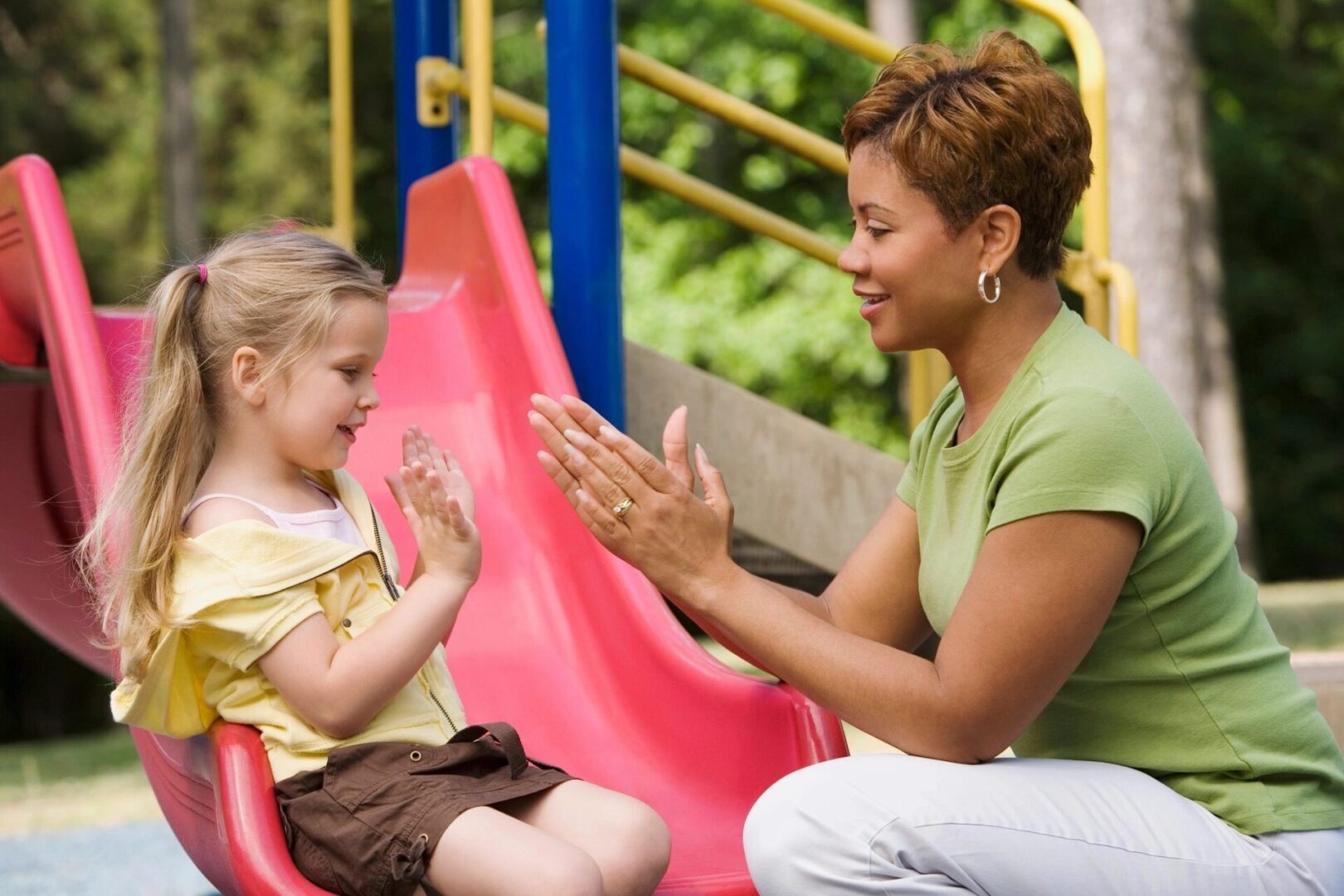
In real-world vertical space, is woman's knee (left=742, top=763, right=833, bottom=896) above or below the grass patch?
above

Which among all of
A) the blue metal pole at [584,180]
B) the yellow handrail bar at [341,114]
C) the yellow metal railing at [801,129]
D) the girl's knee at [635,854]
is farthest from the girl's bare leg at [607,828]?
the yellow handrail bar at [341,114]

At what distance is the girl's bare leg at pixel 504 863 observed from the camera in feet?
6.75

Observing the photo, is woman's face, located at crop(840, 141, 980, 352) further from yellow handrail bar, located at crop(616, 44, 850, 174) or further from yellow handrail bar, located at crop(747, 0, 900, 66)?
yellow handrail bar, located at crop(616, 44, 850, 174)

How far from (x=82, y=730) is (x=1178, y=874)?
16449 mm

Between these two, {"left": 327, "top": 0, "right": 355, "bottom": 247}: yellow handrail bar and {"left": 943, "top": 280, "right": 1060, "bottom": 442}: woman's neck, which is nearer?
{"left": 943, "top": 280, "right": 1060, "bottom": 442}: woman's neck

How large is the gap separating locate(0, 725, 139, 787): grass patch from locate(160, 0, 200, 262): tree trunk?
25.1 feet

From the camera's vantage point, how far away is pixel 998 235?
2.15 m

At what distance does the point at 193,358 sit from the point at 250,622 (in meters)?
0.42

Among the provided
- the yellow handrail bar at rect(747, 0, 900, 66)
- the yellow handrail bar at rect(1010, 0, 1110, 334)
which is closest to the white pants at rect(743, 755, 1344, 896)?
the yellow handrail bar at rect(1010, 0, 1110, 334)

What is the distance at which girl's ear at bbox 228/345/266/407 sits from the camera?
7.53ft

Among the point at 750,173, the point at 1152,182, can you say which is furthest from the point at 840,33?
the point at 750,173

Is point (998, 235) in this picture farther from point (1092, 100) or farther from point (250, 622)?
point (1092, 100)

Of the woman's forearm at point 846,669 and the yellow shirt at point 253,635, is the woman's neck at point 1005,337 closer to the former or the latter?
the woman's forearm at point 846,669

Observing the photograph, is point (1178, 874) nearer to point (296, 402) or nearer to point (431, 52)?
point (296, 402)
